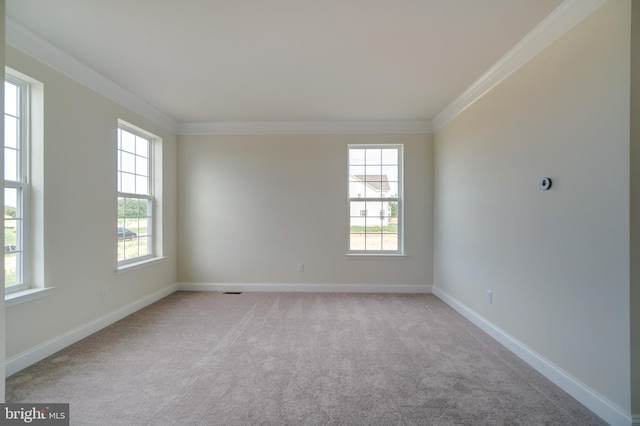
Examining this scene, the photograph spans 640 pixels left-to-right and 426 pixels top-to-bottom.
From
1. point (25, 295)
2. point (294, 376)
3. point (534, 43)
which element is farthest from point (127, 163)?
point (534, 43)

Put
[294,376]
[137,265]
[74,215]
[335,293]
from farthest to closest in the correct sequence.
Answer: [335,293], [137,265], [74,215], [294,376]

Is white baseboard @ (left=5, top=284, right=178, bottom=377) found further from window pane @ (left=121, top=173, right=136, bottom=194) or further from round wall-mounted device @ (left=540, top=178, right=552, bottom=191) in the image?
round wall-mounted device @ (left=540, top=178, right=552, bottom=191)

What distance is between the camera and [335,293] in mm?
4395

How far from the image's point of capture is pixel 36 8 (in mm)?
1984

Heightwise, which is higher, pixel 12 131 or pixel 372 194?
pixel 12 131

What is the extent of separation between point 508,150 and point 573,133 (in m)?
0.70

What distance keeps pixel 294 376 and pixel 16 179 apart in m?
2.78

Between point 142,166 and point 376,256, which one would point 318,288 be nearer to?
point 376,256

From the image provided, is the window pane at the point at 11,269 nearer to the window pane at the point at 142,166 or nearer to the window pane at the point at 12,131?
the window pane at the point at 12,131

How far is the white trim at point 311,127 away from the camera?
4.38m

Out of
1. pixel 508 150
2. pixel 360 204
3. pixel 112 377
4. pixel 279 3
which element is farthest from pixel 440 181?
pixel 112 377

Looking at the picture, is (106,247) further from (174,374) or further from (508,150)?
(508,150)

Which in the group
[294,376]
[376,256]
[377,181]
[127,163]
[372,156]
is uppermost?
[372,156]

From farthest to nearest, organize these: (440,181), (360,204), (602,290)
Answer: (360,204)
(440,181)
(602,290)
